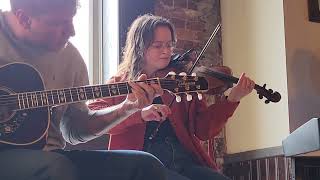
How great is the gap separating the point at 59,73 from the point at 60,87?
1.5 inches

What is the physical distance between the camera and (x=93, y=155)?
1230mm

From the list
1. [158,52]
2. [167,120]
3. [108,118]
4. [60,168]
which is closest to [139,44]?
[158,52]

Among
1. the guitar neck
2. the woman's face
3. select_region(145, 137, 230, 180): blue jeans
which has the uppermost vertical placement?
the woman's face

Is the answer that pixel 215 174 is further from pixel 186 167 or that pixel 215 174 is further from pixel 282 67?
pixel 282 67

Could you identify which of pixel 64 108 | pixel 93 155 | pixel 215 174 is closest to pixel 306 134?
pixel 215 174

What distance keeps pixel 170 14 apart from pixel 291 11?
0.52m

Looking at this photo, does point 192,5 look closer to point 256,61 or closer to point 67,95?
point 256,61

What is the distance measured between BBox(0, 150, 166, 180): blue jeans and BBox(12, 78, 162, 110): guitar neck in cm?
12

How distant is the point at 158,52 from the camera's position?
162 cm

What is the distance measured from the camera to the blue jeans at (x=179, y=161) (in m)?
1.52

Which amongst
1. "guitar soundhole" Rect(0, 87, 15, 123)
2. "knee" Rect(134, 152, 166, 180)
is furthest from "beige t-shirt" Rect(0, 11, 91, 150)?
"knee" Rect(134, 152, 166, 180)

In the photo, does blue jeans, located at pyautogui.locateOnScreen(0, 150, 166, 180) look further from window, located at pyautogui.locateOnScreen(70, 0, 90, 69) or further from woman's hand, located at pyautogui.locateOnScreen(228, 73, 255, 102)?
window, located at pyautogui.locateOnScreen(70, 0, 90, 69)

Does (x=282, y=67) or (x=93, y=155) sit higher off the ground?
(x=282, y=67)

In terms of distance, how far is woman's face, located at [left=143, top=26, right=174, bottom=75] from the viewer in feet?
5.28
